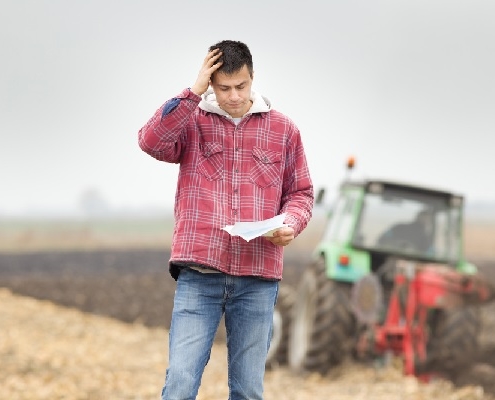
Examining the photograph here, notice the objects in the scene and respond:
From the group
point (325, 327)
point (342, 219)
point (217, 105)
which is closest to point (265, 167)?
point (217, 105)

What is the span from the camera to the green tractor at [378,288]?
838cm

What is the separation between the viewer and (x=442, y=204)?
920 cm

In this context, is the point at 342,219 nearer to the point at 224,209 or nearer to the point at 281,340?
the point at 281,340

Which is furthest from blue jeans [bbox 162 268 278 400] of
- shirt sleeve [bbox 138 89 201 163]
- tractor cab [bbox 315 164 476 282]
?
tractor cab [bbox 315 164 476 282]

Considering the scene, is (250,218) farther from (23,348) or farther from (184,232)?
(23,348)

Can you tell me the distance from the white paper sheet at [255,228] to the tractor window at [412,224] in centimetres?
540

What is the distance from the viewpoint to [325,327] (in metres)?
A: 8.36

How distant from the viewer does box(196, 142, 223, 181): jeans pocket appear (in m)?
3.83

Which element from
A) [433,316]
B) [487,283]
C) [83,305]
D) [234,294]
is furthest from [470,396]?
[83,305]

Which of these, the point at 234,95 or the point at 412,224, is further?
the point at 412,224

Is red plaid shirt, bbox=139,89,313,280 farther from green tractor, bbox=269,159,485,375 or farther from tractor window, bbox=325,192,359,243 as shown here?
tractor window, bbox=325,192,359,243

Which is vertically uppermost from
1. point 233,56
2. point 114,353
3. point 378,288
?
point 233,56

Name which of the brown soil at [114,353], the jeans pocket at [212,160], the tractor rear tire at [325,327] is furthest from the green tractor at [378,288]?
the jeans pocket at [212,160]

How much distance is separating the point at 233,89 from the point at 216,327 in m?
0.90
